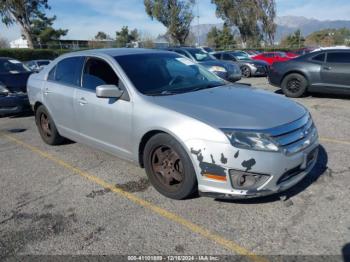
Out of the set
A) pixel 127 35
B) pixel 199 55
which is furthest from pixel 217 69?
pixel 127 35

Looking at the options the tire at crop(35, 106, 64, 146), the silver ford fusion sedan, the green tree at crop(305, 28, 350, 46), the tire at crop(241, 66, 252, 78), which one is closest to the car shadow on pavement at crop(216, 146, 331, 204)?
the silver ford fusion sedan

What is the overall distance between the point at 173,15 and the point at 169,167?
1766 inches

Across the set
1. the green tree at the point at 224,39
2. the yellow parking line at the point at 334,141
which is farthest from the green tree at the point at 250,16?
the yellow parking line at the point at 334,141

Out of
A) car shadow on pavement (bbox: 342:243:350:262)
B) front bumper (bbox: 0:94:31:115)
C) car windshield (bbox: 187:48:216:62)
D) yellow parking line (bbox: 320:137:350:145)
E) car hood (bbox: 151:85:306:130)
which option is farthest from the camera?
car windshield (bbox: 187:48:216:62)

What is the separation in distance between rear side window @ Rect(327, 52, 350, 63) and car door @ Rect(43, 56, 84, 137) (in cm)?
718

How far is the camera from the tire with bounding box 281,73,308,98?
953 centimetres

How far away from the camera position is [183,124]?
10.7ft

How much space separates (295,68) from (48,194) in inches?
315

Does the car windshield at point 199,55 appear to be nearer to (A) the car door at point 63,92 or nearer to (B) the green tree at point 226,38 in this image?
(A) the car door at point 63,92

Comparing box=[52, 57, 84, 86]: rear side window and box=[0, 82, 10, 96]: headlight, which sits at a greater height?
box=[52, 57, 84, 86]: rear side window

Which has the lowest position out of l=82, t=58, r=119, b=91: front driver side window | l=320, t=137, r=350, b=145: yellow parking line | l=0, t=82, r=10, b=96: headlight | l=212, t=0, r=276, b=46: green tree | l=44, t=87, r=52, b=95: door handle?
l=320, t=137, r=350, b=145: yellow parking line

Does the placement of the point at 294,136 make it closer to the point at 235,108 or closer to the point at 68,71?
the point at 235,108

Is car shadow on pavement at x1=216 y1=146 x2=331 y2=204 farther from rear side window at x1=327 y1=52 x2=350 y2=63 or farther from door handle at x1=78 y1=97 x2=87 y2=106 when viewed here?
rear side window at x1=327 y1=52 x2=350 y2=63

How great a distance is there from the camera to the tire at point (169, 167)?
3.30m
